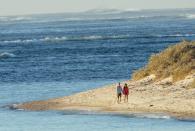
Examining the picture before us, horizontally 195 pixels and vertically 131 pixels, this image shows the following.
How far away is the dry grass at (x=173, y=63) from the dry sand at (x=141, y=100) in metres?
0.64

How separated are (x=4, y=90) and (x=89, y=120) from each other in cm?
1601

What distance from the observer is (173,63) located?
50625 mm

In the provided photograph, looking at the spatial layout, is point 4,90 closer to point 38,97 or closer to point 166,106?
point 38,97

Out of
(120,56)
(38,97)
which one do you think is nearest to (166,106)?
(38,97)

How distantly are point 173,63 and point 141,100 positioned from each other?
6486 millimetres

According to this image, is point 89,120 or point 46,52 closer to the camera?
point 89,120

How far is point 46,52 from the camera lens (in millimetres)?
99625

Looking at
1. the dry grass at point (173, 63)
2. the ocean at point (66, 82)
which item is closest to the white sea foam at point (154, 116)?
the ocean at point (66, 82)

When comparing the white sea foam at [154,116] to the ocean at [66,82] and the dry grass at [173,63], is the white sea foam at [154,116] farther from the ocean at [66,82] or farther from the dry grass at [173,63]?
the dry grass at [173,63]

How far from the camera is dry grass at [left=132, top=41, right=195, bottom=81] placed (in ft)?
160

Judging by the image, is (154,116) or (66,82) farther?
(66,82)

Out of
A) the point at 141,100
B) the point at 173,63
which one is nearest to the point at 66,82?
the point at 173,63

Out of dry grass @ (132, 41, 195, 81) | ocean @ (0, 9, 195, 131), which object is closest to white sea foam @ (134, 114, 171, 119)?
ocean @ (0, 9, 195, 131)

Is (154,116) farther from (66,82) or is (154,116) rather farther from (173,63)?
(66,82)
